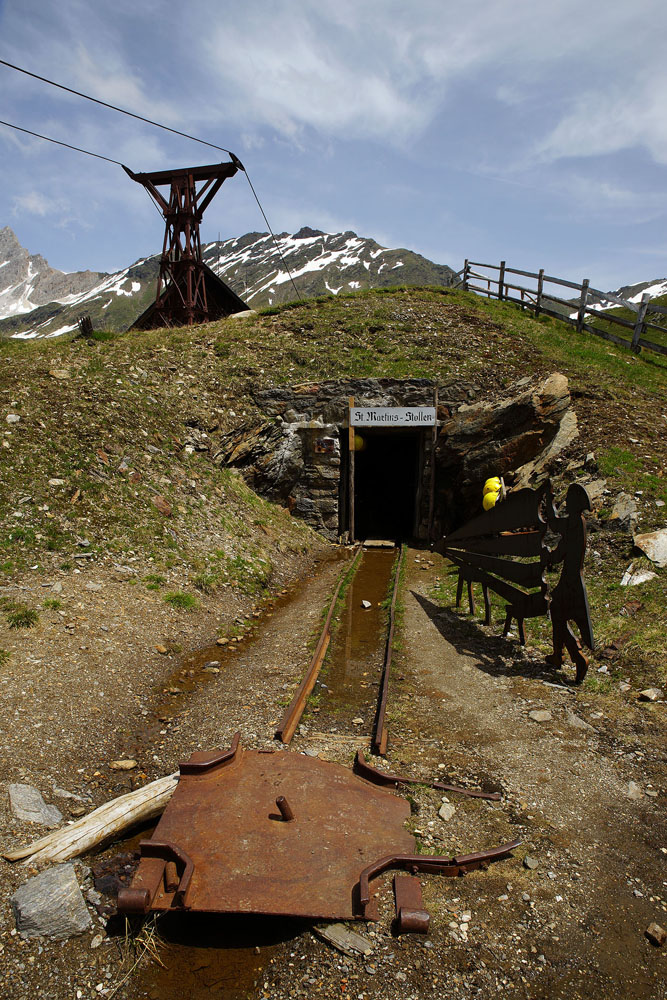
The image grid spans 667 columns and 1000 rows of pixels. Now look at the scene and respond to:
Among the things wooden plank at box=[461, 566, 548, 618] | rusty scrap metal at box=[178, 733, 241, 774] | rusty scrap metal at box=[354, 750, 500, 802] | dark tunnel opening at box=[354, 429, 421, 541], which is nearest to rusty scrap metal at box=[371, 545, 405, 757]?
rusty scrap metal at box=[354, 750, 500, 802]

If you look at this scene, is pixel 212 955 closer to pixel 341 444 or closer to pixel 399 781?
pixel 399 781

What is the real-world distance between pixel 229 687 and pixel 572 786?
381 cm

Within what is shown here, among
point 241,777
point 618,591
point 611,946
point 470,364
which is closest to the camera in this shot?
point 611,946

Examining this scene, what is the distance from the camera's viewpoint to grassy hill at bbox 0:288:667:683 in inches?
322

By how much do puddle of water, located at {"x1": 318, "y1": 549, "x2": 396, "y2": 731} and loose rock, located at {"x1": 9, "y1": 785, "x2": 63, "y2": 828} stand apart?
2.56 metres

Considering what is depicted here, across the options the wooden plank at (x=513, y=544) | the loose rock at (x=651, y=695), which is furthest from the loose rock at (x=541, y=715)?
the wooden plank at (x=513, y=544)

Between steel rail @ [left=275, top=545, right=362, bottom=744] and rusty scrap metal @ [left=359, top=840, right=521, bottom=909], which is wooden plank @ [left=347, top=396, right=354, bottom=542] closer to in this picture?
steel rail @ [left=275, top=545, right=362, bottom=744]

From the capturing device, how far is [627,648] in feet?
20.3

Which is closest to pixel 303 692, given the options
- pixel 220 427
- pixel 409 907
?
pixel 409 907

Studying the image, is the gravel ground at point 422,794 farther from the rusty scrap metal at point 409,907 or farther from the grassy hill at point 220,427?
the grassy hill at point 220,427

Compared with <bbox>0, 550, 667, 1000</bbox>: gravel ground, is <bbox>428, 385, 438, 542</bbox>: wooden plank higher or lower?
higher

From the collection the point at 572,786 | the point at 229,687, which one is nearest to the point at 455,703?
the point at 572,786

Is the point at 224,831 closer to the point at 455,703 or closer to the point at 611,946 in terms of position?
the point at 611,946

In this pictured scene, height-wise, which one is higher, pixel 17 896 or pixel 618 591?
pixel 618 591
